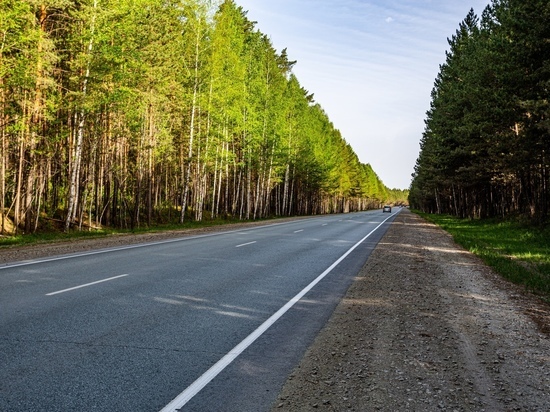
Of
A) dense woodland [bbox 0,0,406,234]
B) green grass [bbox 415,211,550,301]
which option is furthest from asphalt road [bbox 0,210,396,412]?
dense woodland [bbox 0,0,406,234]

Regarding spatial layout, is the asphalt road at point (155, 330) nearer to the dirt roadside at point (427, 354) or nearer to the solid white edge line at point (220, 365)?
the solid white edge line at point (220, 365)

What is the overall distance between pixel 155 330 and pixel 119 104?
700 inches

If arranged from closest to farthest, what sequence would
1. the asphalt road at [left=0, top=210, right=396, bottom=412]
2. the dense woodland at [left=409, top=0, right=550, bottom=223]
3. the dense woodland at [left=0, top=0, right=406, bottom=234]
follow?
the asphalt road at [left=0, top=210, right=396, bottom=412] → the dense woodland at [left=0, top=0, right=406, bottom=234] → the dense woodland at [left=409, top=0, right=550, bottom=223]

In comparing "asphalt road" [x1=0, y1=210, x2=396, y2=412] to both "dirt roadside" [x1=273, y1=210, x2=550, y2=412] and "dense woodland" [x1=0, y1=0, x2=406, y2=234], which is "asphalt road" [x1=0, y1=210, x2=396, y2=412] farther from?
"dense woodland" [x1=0, y1=0, x2=406, y2=234]

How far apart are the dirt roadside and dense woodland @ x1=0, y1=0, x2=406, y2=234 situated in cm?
1559

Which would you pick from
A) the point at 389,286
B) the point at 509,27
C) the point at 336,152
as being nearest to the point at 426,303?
the point at 389,286

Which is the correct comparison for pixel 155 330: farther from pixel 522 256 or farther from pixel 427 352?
pixel 522 256

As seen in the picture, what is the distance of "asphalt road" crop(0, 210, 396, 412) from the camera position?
3.88 metres

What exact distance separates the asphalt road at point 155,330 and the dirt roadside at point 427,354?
38 cm

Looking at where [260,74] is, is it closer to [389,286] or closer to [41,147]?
[41,147]

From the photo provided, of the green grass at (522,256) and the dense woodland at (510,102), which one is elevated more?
the dense woodland at (510,102)

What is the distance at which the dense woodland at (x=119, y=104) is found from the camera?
59.0 ft

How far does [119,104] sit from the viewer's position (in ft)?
69.1

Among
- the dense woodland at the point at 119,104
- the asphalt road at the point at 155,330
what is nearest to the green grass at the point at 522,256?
the asphalt road at the point at 155,330
